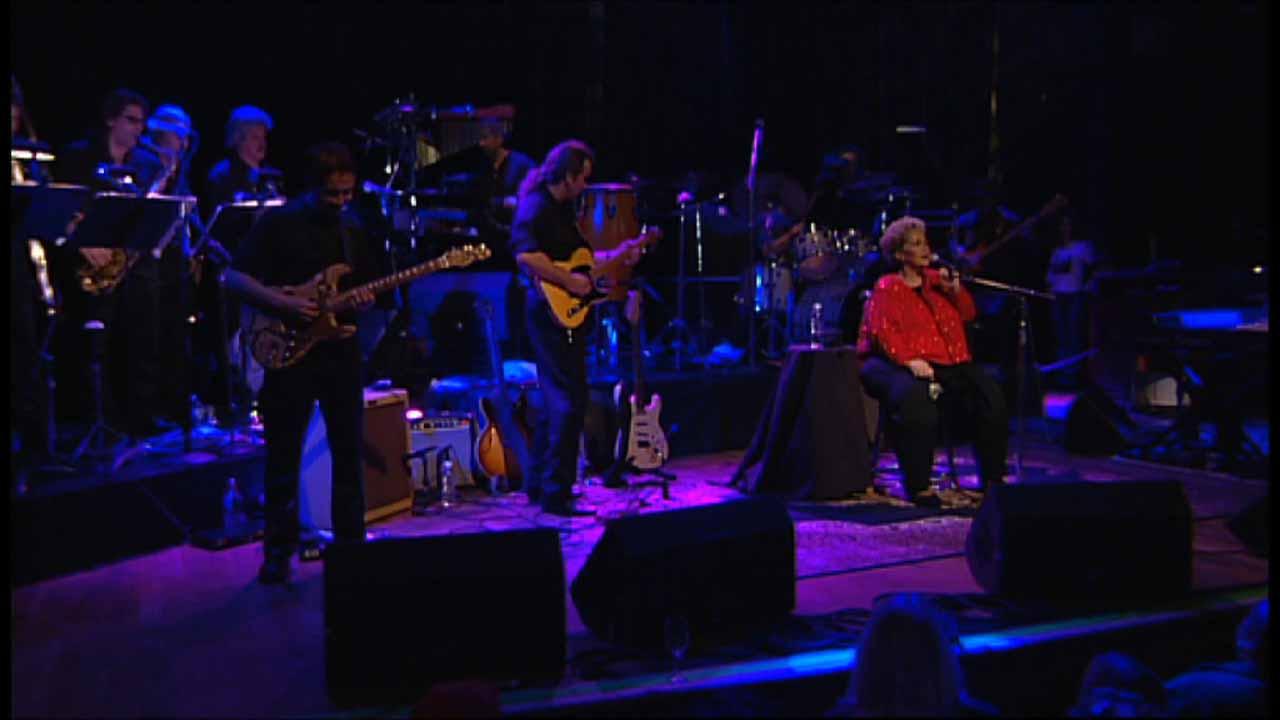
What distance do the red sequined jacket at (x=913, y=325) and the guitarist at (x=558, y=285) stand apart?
79.9 inches

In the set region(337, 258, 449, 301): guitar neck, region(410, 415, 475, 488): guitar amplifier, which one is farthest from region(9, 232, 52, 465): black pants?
region(410, 415, 475, 488): guitar amplifier

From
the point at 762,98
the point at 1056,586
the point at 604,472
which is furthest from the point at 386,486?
the point at 762,98

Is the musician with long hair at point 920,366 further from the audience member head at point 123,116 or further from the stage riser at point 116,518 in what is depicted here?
the audience member head at point 123,116

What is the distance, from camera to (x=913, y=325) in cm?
730

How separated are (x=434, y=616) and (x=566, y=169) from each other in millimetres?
3368

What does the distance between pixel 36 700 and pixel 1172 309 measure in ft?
27.4

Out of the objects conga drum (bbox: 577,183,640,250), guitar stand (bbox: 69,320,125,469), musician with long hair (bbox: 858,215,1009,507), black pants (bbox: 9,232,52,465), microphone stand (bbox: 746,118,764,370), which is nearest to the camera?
black pants (bbox: 9,232,52,465)

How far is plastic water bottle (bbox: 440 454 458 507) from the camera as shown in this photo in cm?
727

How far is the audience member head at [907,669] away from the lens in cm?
306

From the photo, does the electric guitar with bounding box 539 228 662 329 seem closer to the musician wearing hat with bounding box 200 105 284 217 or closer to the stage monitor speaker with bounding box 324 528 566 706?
the musician wearing hat with bounding box 200 105 284 217

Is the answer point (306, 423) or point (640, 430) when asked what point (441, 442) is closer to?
point (640, 430)

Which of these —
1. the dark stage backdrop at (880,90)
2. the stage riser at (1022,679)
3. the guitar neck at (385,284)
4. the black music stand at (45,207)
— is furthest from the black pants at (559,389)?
the dark stage backdrop at (880,90)

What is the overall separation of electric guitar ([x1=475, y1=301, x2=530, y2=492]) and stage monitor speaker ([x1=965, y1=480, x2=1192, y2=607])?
3772mm

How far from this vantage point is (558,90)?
11.1 meters
